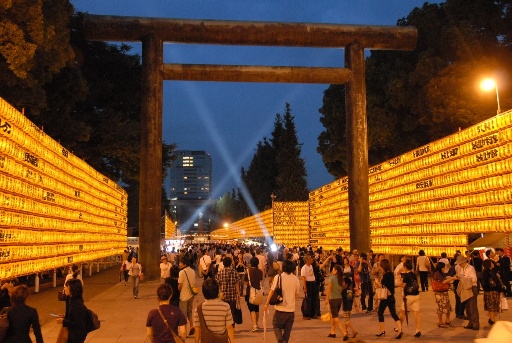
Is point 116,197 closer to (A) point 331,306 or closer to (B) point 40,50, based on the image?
(B) point 40,50

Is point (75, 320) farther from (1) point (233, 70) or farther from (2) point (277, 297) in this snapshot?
(1) point (233, 70)

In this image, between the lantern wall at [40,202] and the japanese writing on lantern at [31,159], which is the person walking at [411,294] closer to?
the lantern wall at [40,202]

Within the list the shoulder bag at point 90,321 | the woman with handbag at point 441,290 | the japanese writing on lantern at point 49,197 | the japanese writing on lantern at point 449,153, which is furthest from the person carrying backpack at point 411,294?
the japanese writing on lantern at point 49,197

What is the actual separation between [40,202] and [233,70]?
1029cm

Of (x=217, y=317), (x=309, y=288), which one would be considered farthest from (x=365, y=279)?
(x=217, y=317)

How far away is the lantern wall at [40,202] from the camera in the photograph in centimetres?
1565

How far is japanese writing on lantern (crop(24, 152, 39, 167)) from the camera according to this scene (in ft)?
56.4

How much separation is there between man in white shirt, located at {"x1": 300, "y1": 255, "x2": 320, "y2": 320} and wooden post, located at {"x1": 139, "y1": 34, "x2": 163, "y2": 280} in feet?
32.8

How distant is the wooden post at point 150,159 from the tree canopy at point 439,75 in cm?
1578

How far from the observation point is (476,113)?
29.7m

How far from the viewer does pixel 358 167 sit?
24.0 meters

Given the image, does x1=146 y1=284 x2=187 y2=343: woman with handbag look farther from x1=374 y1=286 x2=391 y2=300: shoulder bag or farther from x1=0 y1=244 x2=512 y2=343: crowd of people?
x1=374 y1=286 x2=391 y2=300: shoulder bag

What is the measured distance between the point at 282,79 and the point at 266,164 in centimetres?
5519

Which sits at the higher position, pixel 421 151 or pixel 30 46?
pixel 30 46
